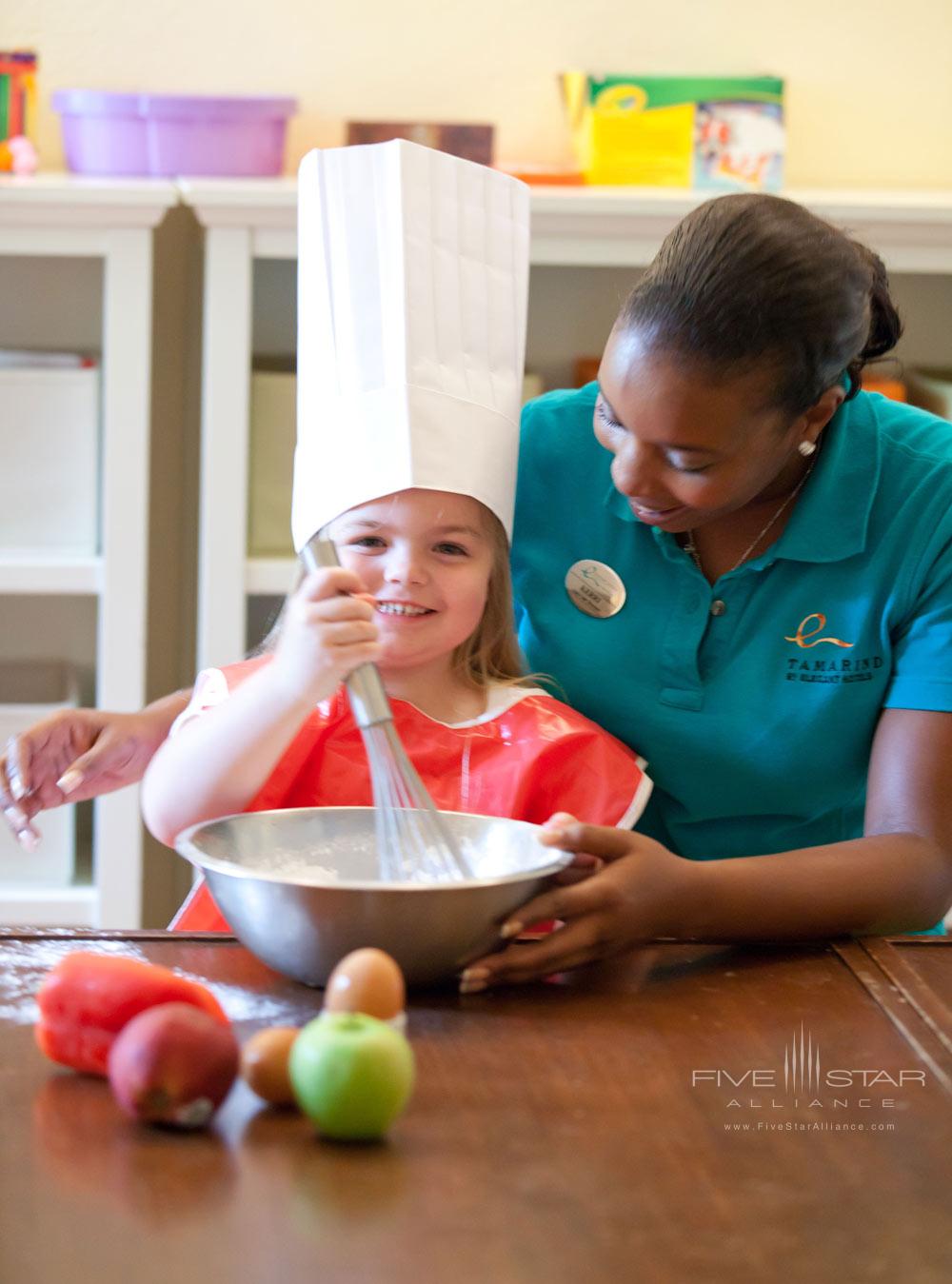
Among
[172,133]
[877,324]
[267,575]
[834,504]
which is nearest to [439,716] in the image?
[834,504]

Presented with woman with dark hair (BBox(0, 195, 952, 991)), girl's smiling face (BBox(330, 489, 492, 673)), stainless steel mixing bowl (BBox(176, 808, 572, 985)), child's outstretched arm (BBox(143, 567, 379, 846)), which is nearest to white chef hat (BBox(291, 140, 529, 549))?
girl's smiling face (BBox(330, 489, 492, 673))

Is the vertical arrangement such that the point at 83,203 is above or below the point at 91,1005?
above

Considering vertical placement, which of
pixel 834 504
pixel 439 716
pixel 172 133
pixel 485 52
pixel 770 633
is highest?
pixel 485 52

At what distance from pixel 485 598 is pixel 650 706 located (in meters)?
0.17

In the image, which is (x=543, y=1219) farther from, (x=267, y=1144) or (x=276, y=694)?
(x=276, y=694)

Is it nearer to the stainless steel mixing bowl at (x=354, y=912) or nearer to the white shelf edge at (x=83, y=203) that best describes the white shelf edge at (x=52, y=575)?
the white shelf edge at (x=83, y=203)

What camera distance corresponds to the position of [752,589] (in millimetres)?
1303

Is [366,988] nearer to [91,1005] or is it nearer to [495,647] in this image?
[91,1005]

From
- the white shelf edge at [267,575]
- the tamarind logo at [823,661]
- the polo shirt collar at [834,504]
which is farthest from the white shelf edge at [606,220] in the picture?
the tamarind logo at [823,661]

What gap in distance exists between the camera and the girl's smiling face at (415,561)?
126cm

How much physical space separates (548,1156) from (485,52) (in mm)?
2065

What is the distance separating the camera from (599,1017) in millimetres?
901

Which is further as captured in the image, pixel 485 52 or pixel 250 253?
pixel 485 52

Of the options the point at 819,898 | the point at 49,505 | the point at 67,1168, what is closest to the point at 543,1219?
the point at 67,1168
